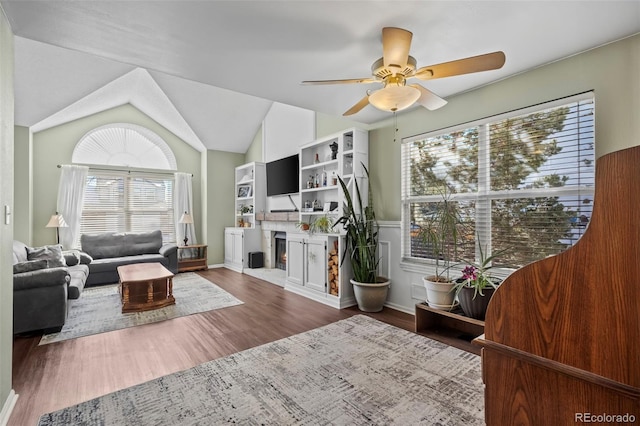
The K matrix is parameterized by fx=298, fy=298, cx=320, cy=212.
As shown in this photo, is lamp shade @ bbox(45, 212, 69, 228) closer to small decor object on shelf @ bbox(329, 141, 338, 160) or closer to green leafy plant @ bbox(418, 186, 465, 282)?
small decor object on shelf @ bbox(329, 141, 338, 160)

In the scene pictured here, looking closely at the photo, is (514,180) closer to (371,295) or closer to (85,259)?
(371,295)

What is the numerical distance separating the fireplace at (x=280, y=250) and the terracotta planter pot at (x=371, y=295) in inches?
107

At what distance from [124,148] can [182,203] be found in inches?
62.8

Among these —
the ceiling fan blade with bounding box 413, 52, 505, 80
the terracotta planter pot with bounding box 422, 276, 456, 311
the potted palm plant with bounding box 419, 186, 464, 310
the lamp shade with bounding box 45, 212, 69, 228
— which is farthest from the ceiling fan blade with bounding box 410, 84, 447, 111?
the lamp shade with bounding box 45, 212, 69, 228

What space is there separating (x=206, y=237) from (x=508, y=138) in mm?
6119

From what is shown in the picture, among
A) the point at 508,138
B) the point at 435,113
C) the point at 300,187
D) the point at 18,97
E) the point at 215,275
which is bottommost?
the point at 215,275

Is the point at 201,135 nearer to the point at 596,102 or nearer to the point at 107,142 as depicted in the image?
the point at 107,142

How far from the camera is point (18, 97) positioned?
14.0 feet

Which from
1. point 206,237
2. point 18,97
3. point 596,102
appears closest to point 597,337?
point 596,102

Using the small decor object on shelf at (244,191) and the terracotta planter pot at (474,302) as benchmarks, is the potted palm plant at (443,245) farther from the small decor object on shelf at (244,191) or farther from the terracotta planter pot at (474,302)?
the small decor object on shelf at (244,191)

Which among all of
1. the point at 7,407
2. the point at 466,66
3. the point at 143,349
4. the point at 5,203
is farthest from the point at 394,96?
the point at 7,407

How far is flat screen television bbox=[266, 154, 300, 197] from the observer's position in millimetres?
5480

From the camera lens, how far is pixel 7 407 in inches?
71.3

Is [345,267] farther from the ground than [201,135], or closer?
closer
